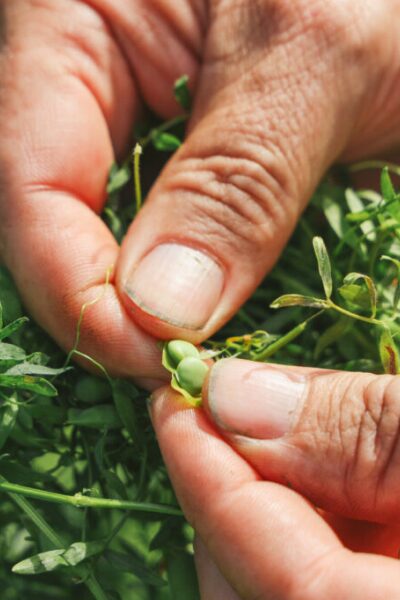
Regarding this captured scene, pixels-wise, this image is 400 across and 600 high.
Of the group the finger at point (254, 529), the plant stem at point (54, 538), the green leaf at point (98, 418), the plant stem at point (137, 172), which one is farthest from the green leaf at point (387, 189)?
the plant stem at point (54, 538)

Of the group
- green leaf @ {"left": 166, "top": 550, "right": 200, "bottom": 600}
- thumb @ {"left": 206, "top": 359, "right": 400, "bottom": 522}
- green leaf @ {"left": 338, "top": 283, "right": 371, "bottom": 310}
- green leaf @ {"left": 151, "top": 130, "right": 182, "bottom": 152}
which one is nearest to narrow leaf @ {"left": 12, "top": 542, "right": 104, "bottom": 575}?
green leaf @ {"left": 166, "top": 550, "right": 200, "bottom": 600}

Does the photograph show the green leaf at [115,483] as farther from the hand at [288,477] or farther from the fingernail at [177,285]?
the fingernail at [177,285]

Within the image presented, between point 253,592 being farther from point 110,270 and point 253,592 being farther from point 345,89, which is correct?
point 345,89

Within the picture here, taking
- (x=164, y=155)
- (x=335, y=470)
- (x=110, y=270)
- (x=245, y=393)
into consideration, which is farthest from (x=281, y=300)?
(x=164, y=155)

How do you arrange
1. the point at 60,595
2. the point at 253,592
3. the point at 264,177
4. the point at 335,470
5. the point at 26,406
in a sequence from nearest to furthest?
the point at 253,592 < the point at 335,470 < the point at 26,406 < the point at 264,177 < the point at 60,595

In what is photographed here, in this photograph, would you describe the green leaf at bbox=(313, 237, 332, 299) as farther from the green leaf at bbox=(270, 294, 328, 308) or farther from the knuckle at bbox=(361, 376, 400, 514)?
the knuckle at bbox=(361, 376, 400, 514)

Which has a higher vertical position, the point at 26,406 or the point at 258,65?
the point at 258,65
